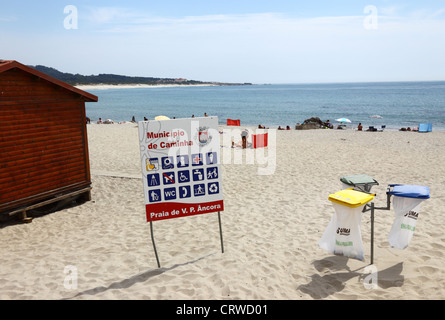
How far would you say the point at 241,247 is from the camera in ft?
21.3

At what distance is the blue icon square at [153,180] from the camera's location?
224 inches

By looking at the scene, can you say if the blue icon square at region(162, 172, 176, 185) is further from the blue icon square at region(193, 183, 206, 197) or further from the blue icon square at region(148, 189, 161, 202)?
the blue icon square at region(193, 183, 206, 197)

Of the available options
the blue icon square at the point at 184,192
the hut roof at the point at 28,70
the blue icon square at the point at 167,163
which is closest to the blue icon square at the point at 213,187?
the blue icon square at the point at 184,192

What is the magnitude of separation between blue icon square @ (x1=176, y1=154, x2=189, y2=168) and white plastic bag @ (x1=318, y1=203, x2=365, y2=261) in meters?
2.47

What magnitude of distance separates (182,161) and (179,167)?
0.11 metres

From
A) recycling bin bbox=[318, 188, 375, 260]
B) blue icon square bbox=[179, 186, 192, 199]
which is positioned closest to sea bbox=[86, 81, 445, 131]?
blue icon square bbox=[179, 186, 192, 199]

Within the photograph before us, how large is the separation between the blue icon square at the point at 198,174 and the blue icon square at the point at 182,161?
0.19 meters

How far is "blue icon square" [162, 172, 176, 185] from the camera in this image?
5785 millimetres

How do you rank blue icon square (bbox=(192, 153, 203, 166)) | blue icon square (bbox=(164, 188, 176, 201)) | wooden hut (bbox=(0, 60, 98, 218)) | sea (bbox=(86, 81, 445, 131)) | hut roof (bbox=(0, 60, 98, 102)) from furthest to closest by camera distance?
sea (bbox=(86, 81, 445, 131)) → wooden hut (bbox=(0, 60, 98, 218)) → hut roof (bbox=(0, 60, 98, 102)) → blue icon square (bbox=(192, 153, 203, 166)) → blue icon square (bbox=(164, 188, 176, 201))

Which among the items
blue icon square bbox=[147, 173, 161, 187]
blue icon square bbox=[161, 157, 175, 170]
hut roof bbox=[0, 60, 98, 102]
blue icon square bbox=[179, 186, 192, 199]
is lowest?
blue icon square bbox=[179, 186, 192, 199]

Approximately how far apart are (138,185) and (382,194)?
7322 mm

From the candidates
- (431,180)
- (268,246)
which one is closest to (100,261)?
(268,246)
